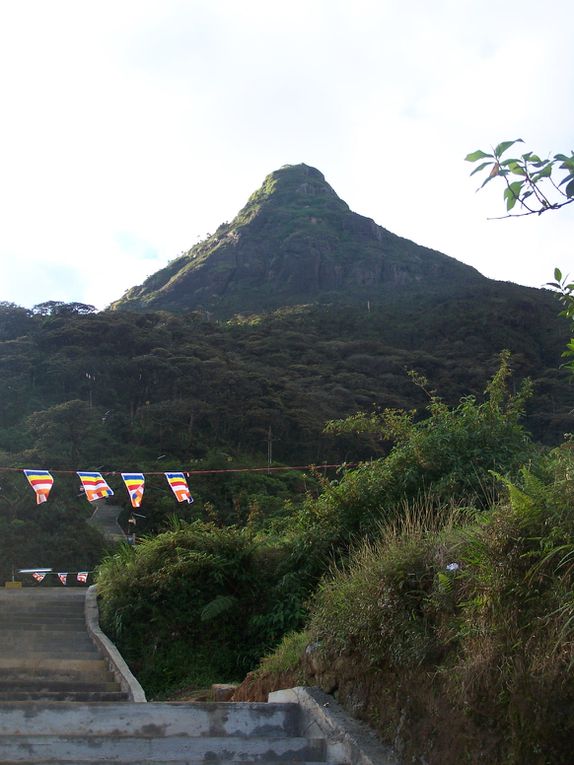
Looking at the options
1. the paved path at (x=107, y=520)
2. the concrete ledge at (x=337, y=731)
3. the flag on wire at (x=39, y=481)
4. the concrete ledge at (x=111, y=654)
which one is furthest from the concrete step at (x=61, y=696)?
the paved path at (x=107, y=520)

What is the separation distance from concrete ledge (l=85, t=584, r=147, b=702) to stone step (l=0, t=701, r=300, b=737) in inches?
151

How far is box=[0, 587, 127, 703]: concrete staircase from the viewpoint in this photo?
32.5 ft

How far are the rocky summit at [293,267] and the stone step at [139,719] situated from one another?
7584 cm

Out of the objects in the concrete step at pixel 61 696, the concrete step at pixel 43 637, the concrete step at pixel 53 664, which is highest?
the concrete step at pixel 61 696

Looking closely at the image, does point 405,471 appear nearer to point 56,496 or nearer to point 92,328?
point 56,496

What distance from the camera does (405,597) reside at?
503 cm

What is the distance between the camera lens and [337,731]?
15.9 ft

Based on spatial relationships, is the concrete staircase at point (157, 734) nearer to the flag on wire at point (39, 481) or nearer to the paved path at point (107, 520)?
the flag on wire at point (39, 481)

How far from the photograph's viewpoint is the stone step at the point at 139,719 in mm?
5059

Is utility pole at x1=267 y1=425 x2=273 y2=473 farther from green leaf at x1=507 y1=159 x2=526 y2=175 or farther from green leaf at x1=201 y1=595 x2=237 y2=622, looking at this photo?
green leaf at x1=507 y1=159 x2=526 y2=175

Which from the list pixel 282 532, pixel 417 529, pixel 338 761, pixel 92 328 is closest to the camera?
pixel 338 761

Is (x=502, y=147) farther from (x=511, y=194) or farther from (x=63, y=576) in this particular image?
(x=63, y=576)

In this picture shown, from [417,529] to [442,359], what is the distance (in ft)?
161

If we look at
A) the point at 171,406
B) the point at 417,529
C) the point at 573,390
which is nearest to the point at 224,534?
the point at 417,529
